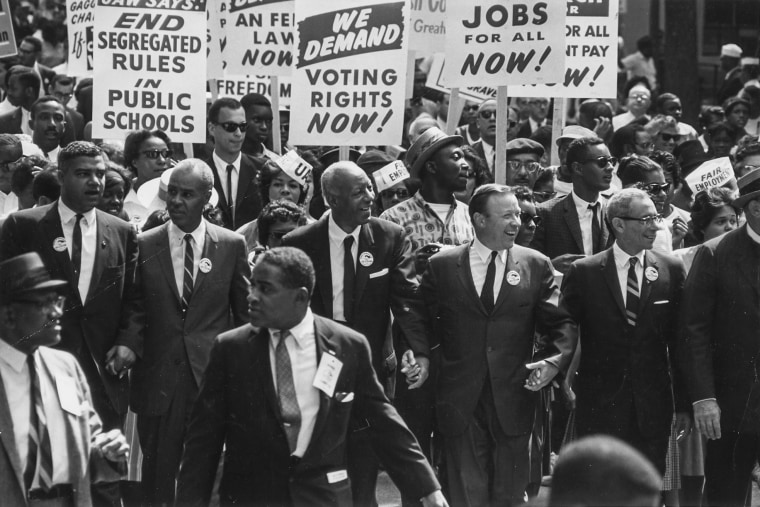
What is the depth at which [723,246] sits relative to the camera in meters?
8.62

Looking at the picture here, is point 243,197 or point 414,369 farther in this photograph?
point 243,197

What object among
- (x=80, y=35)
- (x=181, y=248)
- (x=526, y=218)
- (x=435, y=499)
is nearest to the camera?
(x=435, y=499)

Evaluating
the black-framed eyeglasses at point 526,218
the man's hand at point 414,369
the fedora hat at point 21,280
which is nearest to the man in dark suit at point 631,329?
the man's hand at point 414,369

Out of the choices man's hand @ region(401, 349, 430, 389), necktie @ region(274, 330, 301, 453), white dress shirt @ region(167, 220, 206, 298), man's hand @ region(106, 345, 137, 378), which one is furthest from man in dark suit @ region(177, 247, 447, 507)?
white dress shirt @ region(167, 220, 206, 298)

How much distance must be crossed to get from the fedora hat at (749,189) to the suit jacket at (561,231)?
167 centimetres

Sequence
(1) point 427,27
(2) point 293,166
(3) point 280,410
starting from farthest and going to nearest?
(1) point 427,27 → (2) point 293,166 → (3) point 280,410

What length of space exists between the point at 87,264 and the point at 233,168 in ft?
10.4

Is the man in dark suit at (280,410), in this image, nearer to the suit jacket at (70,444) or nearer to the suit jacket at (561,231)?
the suit jacket at (70,444)

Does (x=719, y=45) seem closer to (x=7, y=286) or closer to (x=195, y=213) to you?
(x=195, y=213)

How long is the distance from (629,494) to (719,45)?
930 inches

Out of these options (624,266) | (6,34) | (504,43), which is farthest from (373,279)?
(6,34)

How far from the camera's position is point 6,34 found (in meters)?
14.6

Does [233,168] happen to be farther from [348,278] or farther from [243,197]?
[348,278]

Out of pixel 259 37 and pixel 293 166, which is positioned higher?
pixel 259 37
